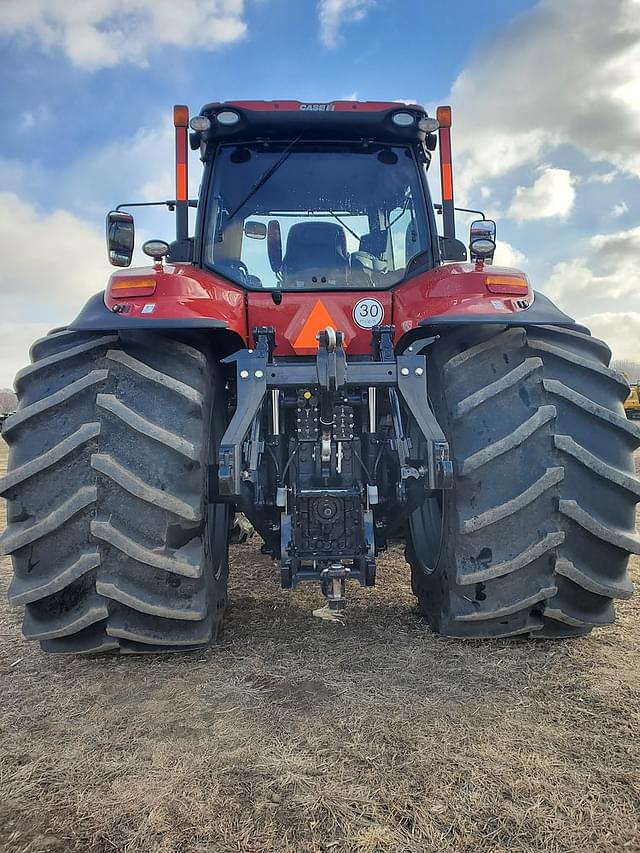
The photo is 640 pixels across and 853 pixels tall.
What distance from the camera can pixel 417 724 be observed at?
7.28 ft

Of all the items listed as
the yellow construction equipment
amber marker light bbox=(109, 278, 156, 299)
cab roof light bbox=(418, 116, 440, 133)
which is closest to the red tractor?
amber marker light bbox=(109, 278, 156, 299)

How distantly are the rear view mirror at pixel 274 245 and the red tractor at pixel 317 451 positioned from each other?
16 cm

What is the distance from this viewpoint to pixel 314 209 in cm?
357

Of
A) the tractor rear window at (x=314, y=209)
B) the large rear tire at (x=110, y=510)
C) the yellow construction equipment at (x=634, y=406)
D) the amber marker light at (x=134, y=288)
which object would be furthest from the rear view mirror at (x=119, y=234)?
the yellow construction equipment at (x=634, y=406)

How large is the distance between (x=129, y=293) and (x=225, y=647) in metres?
1.68

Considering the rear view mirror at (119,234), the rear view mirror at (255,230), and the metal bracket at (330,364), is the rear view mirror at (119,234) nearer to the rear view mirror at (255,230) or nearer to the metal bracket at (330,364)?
the rear view mirror at (255,230)

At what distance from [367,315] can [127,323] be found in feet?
3.75

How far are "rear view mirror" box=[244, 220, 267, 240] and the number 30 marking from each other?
844 mm

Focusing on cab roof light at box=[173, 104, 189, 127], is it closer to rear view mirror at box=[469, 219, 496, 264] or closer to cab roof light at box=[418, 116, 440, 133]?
cab roof light at box=[418, 116, 440, 133]

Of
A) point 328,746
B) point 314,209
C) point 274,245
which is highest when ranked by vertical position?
point 314,209

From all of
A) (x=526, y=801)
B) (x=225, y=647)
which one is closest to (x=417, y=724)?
(x=526, y=801)

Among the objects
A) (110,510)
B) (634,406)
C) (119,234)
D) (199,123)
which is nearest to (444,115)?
(199,123)

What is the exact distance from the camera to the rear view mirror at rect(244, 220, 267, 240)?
357cm

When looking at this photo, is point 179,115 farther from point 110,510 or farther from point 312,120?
point 110,510
